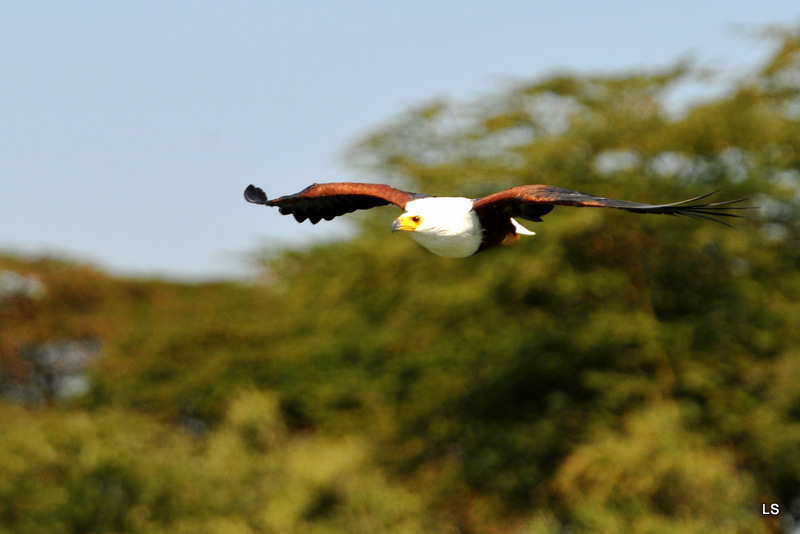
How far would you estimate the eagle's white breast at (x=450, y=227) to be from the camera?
8078 mm

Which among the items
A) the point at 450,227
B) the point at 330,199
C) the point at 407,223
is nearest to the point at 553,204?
the point at 450,227

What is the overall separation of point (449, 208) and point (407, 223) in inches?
12.5

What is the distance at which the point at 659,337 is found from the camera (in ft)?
85.0

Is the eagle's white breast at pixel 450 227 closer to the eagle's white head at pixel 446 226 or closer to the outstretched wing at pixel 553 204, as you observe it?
the eagle's white head at pixel 446 226

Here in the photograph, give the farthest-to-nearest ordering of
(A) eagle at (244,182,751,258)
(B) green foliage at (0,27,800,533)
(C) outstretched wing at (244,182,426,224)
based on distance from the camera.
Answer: (B) green foliage at (0,27,800,533) < (C) outstretched wing at (244,182,426,224) < (A) eagle at (244,182,751,258)

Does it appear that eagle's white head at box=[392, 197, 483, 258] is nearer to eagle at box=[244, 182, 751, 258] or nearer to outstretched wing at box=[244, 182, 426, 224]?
eagle at box=[244, 182, 751, 258]

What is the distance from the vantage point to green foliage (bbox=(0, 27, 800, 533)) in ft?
70.9

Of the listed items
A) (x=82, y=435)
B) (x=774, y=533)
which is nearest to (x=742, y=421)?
(x=774, y=533)

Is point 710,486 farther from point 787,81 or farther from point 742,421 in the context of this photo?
point 787,81

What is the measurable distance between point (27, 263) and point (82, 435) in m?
22.1

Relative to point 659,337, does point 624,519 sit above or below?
below

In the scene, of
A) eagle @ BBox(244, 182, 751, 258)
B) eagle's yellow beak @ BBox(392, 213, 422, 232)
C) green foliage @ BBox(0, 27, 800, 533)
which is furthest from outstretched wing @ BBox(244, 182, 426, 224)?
green foliage @ BBox(0, 27, 800, 533)

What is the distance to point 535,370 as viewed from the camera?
2775 cm

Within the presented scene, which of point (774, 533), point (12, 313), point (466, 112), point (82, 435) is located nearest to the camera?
point (82, 435)
